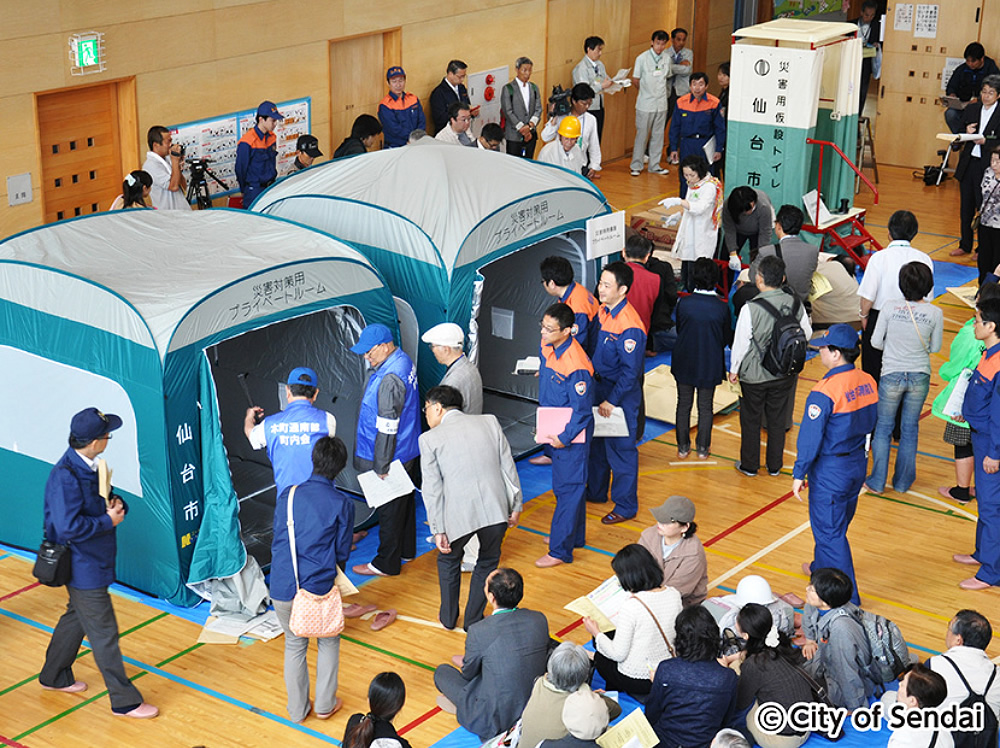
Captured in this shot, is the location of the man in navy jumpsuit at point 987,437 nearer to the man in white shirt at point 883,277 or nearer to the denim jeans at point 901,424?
the denim jeans at point 901,424

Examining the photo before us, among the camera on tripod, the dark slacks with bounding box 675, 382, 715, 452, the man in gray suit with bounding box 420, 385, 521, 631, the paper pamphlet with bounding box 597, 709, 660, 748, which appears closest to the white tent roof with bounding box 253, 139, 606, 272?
the dark slacks with bounding box 675, 382, 715, 452

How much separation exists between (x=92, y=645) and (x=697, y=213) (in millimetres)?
7322

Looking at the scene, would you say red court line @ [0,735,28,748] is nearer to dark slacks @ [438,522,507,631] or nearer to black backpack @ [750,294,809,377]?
dark slacks @ [438,522,507,631]

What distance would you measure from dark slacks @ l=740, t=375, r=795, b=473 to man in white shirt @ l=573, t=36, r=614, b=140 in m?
9.04

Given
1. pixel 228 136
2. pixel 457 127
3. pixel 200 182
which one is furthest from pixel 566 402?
pixel 457 127

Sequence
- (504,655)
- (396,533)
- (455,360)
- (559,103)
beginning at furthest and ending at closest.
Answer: (559,103)
(396,533)
(455,360)
(504,655)

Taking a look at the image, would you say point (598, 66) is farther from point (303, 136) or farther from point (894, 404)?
point (894, 404)

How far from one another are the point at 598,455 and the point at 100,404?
12.0 ft

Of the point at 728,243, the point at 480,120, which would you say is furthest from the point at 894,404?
the point at 480,120

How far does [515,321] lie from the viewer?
1135 centimetres

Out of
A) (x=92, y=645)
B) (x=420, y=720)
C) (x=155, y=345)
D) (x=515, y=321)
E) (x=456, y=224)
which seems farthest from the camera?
(x=515, y=321)

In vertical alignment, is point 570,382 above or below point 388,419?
above

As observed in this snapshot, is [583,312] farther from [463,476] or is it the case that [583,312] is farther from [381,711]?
[381,711]

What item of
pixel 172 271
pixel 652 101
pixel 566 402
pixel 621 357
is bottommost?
pixel 566 402
